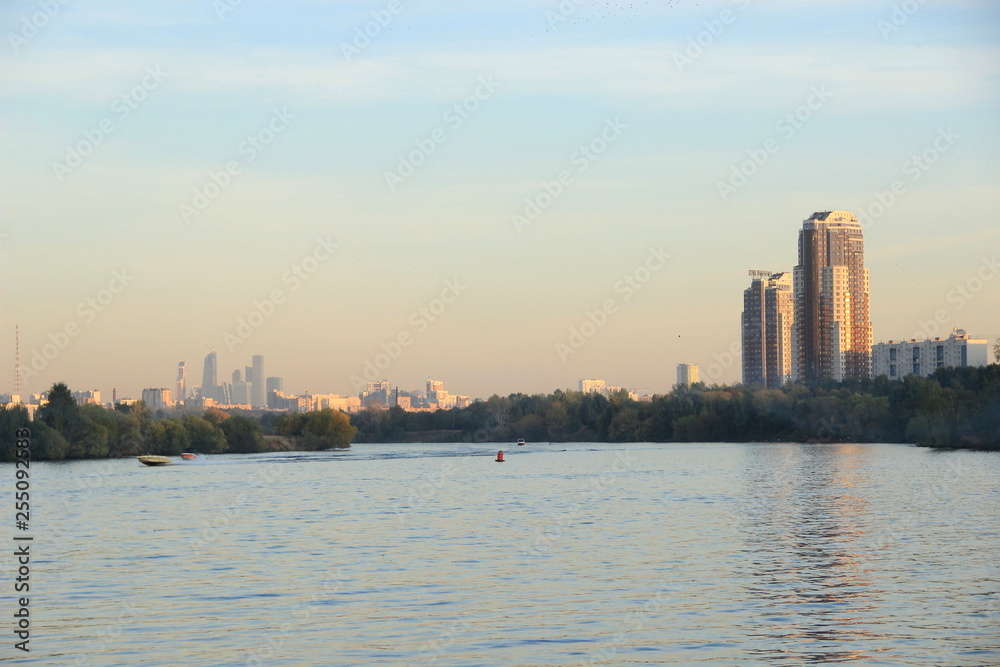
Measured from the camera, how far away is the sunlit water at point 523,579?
2306 cm

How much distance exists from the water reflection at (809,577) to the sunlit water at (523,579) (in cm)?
10

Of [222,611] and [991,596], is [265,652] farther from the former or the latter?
[991,596]

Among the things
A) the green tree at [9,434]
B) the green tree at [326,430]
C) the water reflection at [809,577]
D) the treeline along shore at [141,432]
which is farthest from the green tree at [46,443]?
the water reflection at [809,577]

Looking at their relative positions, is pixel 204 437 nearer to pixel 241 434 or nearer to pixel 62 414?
pixel 241 434

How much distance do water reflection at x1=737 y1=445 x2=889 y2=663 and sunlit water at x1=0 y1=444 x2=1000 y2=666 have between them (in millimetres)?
100

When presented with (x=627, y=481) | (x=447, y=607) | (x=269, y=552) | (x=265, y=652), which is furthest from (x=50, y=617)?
→ (x=627, y=481)

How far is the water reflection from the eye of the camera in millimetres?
22938

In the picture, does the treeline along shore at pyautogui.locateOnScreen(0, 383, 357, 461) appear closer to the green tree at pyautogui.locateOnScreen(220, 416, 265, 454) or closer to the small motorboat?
the green tree at pyautogui.locateOnScreen(220, 416, 265, 454)

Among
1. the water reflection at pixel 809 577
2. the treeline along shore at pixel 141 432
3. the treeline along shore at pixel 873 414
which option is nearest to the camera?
the water reflection at pixel 809 577

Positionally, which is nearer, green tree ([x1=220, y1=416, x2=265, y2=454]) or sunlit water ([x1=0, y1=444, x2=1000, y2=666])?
sunlit water ([x1=0, y1=444, x2=1000, y2=666])

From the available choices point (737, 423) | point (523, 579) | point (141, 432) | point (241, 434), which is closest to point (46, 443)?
point (141, 432)

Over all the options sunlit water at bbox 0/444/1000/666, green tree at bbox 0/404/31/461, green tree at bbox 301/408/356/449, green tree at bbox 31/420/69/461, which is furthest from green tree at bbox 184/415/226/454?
sunlit water at bbox 0/444/1000/666

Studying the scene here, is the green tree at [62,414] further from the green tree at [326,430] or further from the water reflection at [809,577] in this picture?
the water reflection at [809,577]

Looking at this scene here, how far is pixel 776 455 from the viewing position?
128875 mm
